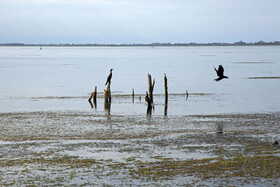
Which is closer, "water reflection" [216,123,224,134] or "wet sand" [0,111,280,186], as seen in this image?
"wet sand" [0,111,280,186]

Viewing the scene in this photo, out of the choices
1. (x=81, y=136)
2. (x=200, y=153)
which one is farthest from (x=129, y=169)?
(x=81, y=136)

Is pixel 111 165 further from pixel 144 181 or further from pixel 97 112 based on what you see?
pixel 97 112

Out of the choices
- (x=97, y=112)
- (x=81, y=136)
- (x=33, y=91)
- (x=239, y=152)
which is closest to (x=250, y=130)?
(x=239, y=152)

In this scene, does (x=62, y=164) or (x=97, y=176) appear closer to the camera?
(x=97, y=176)

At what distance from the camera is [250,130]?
71.9 feet

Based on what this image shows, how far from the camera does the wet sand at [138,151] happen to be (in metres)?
13.3

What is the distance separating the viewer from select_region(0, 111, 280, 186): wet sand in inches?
525

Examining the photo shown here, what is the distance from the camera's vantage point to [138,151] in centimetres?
1705

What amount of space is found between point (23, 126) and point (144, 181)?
1193 cm

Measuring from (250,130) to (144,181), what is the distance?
10429 mm

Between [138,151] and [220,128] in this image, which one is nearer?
[138,151]

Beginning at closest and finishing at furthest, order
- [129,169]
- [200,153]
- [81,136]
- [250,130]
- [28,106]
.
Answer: [129,169] → [200,153] → [81,136] → [250,130] → [28,106]

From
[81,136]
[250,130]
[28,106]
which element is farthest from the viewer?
[28,106]

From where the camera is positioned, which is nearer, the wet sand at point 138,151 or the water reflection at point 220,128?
the wet sand at point 138,151
